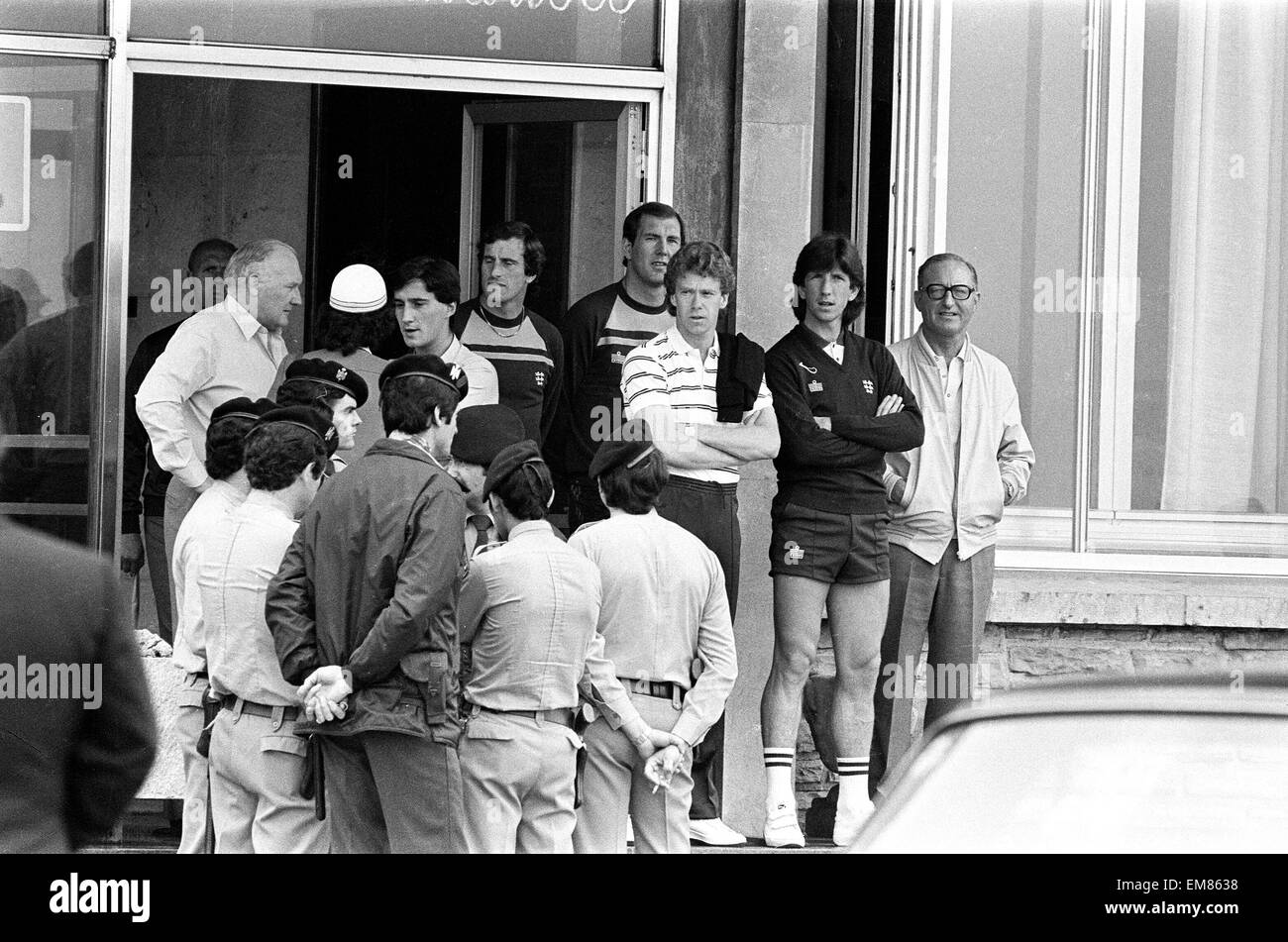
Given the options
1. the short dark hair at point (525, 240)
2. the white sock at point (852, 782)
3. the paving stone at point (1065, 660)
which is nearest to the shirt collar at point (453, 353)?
the short dark hair at point (525, 240)

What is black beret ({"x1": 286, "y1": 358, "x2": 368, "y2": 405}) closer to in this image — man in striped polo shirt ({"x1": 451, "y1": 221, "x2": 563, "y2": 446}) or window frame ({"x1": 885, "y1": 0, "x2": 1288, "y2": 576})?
man in striped polo shirt ({"x1": 451, "y1": 221, "x2": 563, "y2": 446})

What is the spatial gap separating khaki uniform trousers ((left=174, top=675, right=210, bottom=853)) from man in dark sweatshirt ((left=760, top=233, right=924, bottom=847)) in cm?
225

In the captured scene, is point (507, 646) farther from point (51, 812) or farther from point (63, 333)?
point (63, 333)

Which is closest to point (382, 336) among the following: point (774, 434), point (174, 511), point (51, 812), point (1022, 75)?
point (174, 511)

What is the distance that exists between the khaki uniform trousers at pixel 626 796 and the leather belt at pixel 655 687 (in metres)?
0.02

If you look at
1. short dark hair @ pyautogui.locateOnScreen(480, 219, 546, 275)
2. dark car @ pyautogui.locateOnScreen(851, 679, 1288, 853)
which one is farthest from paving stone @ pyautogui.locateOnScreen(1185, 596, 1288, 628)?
dark car @ pyautogui.locateOnScreen(851, 679, 1288, 853)

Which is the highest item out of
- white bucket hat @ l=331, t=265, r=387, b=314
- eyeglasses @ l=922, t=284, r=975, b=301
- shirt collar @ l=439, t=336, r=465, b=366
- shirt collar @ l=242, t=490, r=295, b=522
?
eyeglasses @ l=922, t=284, r=975, b=301

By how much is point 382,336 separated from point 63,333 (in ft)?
4.50

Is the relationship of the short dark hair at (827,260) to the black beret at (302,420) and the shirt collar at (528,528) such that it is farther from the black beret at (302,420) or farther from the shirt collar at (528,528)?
the black beret at (302,420)

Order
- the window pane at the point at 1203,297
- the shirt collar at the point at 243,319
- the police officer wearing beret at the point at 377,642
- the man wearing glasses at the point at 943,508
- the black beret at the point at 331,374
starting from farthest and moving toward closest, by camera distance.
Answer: the window pane at the point at 1203,297 < the man wearing glasses at the point at 943,508 < the shirt collar at the point at 243,319 < the black beret at the point at 331,374 < the police officer wearing beret at the point at 377,642

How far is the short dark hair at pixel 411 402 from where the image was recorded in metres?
5.71

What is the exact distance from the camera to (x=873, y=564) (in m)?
7.16

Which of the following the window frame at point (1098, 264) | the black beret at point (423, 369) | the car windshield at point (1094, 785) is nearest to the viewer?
the car windshield at point (1094, 785)

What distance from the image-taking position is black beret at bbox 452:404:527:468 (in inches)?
250
